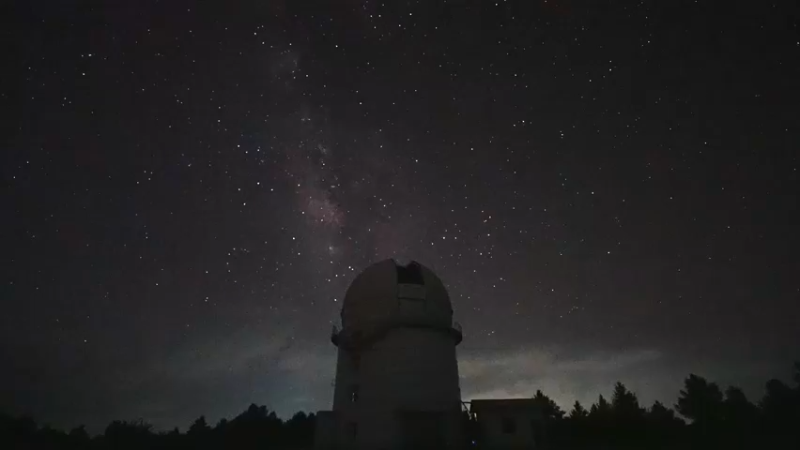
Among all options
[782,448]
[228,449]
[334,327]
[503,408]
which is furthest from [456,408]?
[228,449]

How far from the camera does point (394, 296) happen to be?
32344 millimetres

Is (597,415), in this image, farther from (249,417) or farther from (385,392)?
(249,417)

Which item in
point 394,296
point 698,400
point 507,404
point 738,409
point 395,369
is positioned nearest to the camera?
point 507,404

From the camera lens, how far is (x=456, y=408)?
30656 millimetres

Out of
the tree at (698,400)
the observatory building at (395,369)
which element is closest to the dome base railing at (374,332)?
the observatory building at (395,369)

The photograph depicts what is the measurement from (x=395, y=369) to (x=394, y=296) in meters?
4.95

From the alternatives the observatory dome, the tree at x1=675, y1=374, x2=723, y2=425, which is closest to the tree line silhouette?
the tree at x1=675, y1=374, x2=723, y2=425

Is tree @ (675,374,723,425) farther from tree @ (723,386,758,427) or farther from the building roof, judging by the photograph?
the building roof

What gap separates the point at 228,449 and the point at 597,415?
3836 cm

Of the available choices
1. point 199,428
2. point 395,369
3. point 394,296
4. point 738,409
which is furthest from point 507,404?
point 199,428

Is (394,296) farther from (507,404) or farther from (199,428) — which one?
(199,428)

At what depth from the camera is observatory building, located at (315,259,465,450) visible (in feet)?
93.2

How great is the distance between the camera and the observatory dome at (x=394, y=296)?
32.0 meters

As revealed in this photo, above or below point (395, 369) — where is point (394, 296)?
above
